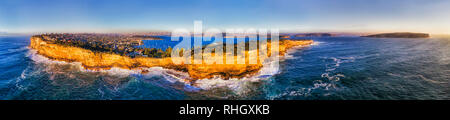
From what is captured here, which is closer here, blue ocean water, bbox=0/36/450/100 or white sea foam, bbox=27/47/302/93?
blue ocean water, bbox=0/36/450/100

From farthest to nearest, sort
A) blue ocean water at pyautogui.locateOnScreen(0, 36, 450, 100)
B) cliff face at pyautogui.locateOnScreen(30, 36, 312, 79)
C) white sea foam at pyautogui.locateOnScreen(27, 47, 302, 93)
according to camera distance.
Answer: cliff face at pyautogui.locateOnScreen(30, 36, 312, 79)
white sea foam at pyautogui.locateOnScreen(27, 47, 302, 93)
blue ocean water at pyautogui.locateOnScreen(0, 36, 450, 100)

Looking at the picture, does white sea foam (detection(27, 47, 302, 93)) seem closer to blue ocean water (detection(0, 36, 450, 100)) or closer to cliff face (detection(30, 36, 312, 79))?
blue ocean water (detection(0, 36, 450, 100))

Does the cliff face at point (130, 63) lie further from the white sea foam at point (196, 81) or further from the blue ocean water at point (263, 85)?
the blue ocean water at point (263, 85)

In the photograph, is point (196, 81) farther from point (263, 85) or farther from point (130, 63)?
point (130, 63)

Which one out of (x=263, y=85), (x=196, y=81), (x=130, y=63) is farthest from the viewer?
(x=130, y=63)

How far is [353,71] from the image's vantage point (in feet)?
109

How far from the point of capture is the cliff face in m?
31.9

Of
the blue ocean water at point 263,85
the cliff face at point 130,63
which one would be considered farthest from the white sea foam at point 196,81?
the cliff face at point 130,63

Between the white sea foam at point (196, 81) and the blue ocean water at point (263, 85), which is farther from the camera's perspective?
the white sea foam at point (196, 81)

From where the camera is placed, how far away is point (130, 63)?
40.3 m

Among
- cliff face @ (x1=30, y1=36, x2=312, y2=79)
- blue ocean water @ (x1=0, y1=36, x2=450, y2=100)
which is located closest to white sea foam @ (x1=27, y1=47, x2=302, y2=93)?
blue ocean water @ (x1=0, y1=36, x2=450, y2=100)

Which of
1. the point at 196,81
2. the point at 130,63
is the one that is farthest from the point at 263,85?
the point at 130,63

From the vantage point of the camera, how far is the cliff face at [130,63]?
31.9 metres

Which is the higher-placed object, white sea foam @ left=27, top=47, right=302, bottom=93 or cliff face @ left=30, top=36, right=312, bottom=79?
cliff face @ left=30, top=36, right=312, bottom=79
